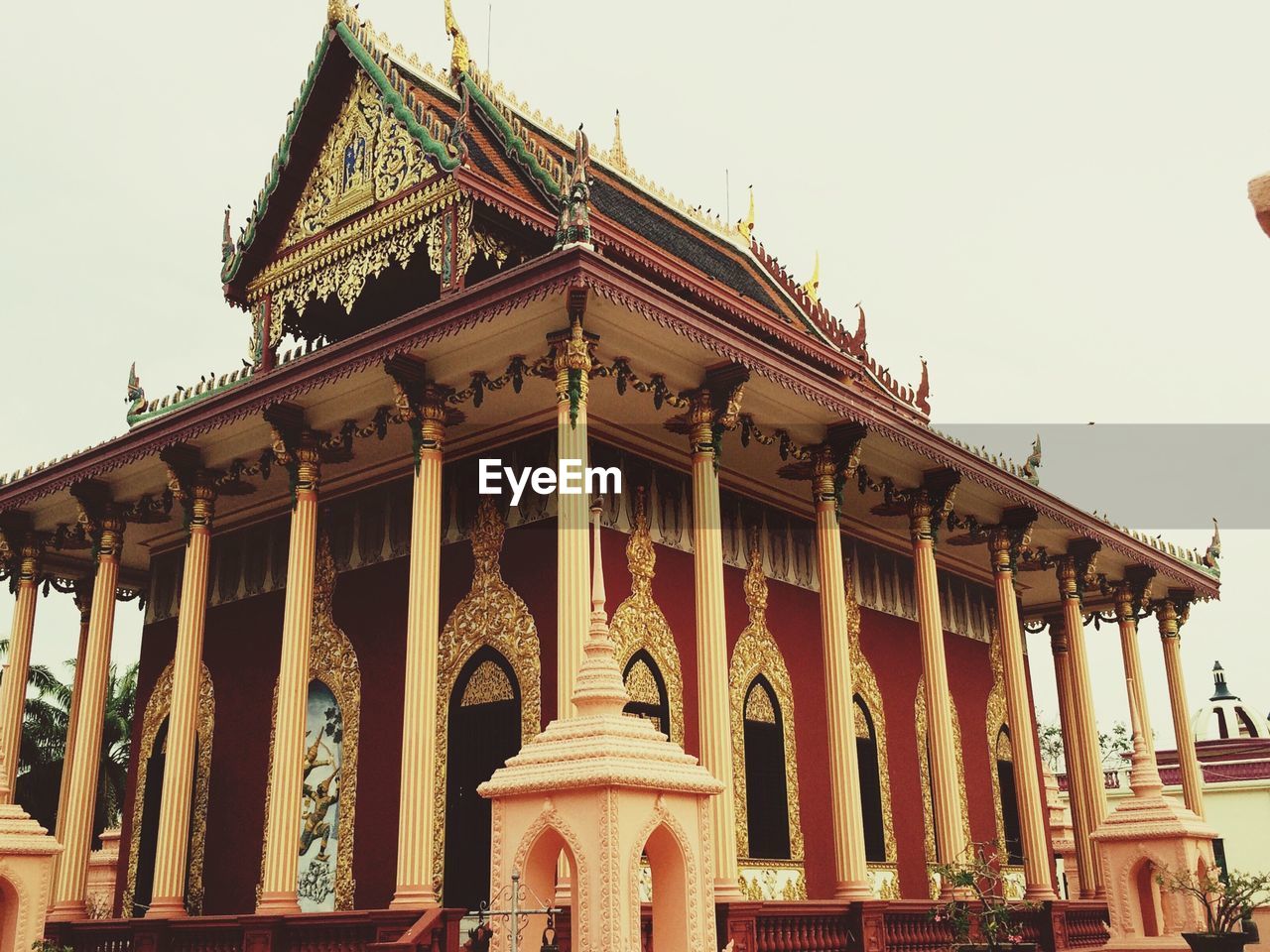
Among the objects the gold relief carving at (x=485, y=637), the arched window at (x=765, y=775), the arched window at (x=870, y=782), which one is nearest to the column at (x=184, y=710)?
the gold relief carving at (x=485, y=637)

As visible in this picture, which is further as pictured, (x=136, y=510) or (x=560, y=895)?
(x=136, y=510)

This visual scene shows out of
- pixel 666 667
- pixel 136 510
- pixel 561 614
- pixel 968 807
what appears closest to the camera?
pixel 561 614

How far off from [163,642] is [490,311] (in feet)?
32.1

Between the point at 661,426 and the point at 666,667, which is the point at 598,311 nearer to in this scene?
the point at 661,426

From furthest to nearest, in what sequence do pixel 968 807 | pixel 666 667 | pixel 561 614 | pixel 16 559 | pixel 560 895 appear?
pixel 968 807, pixel 16 559, pixel 666 667, pixel 561 614, pixel 560 895

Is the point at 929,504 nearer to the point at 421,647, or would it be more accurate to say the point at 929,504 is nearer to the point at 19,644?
the point at 421,647

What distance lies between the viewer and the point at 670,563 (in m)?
15.3

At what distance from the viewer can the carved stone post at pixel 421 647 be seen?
11.5 m

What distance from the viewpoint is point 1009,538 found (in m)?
18.1

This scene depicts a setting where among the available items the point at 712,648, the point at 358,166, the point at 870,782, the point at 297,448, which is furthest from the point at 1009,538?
the point at 358,166

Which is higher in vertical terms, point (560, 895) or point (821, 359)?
point (821, 359)

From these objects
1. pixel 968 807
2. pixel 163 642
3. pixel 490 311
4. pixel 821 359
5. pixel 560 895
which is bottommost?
pixel 560 895

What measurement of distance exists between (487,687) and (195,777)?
5.22 metres

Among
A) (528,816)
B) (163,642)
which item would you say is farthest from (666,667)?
(163,642)
